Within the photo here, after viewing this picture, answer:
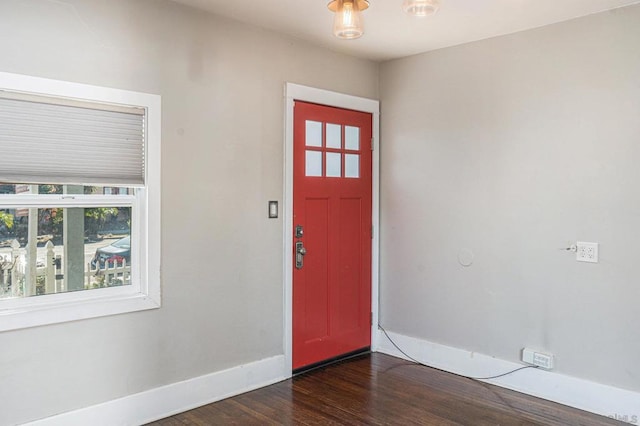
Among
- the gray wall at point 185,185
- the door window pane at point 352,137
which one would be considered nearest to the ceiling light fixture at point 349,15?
the gray wall at point 185,185

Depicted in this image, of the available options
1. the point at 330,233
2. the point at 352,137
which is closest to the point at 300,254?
the point at 330,233

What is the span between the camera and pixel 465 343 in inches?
146

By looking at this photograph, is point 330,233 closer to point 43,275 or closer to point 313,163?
point 313,163

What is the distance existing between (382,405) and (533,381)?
42.2 inches

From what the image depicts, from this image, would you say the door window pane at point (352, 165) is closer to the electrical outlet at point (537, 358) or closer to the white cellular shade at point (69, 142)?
the white cellular shade at point (69, 142)

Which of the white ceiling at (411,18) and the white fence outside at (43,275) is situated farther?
the white ceiling at (411,18)

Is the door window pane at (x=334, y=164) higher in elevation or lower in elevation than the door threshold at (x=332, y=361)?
higher

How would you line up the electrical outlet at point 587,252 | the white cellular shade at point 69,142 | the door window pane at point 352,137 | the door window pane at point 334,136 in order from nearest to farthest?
the white cellular shade at point 69,142 → the electrical outlet at point 587,252 → the door window pane at point 334,136 → the door window pane at point 352,137

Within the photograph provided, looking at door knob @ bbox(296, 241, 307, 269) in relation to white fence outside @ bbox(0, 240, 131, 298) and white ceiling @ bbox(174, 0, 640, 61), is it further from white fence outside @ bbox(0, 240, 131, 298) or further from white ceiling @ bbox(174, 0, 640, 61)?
white ceiling @ bbox(174, 0, 640, 61)

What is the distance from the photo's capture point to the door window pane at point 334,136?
389 cm

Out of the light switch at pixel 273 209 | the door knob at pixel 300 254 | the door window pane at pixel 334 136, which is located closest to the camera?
the light switch at pixel 273 209

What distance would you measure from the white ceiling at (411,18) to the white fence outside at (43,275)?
1.65 m

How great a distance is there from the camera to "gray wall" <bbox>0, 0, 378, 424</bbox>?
98.1 inches

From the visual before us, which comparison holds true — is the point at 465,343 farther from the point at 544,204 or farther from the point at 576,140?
the point at 576,140
